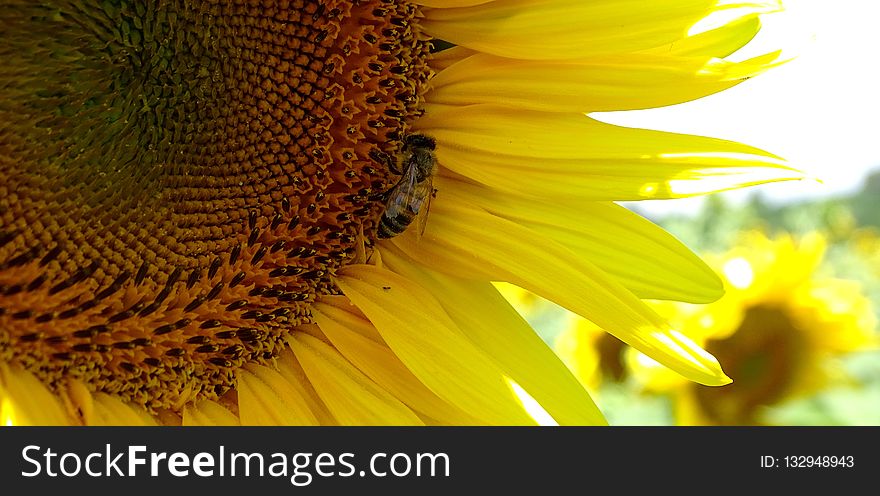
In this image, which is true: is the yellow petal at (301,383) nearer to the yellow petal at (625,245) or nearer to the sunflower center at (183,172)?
the sunflower center at (183,172)

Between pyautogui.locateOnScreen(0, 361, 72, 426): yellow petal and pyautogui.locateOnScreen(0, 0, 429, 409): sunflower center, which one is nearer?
pyautogui.locateOnScreen(0, 361, 72, 426): yellow petal

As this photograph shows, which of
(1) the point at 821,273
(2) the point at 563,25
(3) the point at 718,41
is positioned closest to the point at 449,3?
(2) the point at 563,25

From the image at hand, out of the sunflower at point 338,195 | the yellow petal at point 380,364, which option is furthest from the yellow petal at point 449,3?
the yellow petal at point 380,364

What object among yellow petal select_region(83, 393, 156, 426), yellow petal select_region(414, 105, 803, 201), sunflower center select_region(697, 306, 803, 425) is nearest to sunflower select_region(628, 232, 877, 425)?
sunflower center select_region(697, 306, 803, 425)

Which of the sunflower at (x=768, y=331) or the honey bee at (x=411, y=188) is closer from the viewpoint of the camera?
the honey bee at (x=411, y=188)

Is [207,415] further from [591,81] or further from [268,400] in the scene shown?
[591,81]

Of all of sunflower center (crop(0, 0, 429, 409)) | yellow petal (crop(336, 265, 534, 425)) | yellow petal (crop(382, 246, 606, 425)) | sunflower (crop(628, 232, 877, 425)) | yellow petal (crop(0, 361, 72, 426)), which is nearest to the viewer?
yellow petal (crop(0, 361, 72, 426))

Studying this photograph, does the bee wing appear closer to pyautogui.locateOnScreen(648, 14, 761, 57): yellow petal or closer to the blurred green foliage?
pyautogui.locateOnScreen(648, 14, 761, 57): yellow petal

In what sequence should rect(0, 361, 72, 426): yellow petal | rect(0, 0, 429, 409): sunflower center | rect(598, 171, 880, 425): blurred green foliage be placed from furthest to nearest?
rect(598, 171, 880, 425): blurred green foliage < rect(0, 0, 429, 409): sunflower center < rect(0, 361, 72, 426): yellow petal
